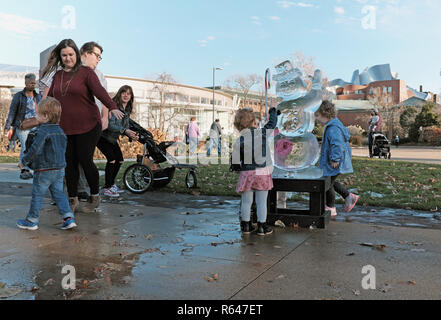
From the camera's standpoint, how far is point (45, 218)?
511 centimetres

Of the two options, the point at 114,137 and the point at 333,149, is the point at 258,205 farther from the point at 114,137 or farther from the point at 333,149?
the point at 114,137

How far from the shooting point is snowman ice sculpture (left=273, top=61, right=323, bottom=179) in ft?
16.5

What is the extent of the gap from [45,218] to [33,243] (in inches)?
46.4

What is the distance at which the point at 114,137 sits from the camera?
675cm

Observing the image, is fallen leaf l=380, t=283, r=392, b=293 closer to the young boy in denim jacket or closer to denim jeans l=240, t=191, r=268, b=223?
denim jeans l=240, t=191, r=268, b=223

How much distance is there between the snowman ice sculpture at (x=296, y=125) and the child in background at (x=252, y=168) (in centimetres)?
67

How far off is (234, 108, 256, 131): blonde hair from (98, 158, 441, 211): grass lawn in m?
2.80

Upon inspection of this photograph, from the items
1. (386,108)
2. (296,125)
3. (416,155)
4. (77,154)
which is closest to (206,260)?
(296,125)

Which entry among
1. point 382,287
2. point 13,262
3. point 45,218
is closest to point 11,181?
point 45,218

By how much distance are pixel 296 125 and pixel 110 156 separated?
314 centimetres

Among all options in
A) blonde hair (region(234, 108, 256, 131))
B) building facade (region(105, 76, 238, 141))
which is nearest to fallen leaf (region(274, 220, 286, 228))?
blonde hair (region(234, 108, 256, 131))

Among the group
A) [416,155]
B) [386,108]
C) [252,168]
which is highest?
[386,108]

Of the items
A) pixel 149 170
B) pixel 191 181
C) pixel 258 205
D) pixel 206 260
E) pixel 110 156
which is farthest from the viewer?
pixel 191 181

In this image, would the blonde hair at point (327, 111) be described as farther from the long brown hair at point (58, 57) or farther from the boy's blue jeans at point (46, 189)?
the boy's blue jeans at point (46, 189)
